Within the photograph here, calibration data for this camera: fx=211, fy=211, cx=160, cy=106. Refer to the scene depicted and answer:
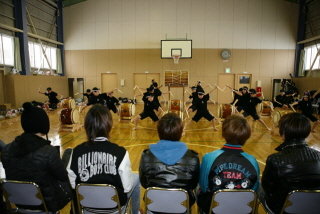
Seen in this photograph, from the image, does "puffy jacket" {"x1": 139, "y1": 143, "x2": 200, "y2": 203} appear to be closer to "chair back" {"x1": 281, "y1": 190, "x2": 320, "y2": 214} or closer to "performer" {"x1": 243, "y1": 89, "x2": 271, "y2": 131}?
"chair back" {"x1": 281, "y1": 190, "x2": 320, "y2": 214}

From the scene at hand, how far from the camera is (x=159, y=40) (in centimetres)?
1683

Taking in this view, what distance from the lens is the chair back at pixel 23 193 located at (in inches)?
71.1

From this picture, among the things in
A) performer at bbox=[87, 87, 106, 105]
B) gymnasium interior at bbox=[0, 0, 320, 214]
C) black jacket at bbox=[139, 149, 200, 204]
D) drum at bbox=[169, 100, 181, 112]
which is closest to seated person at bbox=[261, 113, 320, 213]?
black jacket at bbox=[139, 149, 200, 204]

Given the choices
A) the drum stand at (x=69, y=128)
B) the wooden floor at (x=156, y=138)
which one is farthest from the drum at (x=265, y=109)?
the drum stand at (x=69, y=128)

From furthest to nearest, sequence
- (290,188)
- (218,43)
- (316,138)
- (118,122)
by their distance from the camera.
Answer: (218,43) < (118,122) < (316,138) < (290,188)

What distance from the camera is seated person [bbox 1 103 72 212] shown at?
6.00 feet

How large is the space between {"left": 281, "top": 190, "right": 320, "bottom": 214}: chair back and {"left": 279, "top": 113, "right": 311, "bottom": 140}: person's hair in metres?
0.52

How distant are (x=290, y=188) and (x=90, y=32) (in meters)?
18.2

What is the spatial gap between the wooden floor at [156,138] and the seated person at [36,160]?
2.61m

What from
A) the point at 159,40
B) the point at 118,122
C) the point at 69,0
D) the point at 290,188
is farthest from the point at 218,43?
the point at 290,188

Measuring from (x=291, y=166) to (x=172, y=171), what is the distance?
103 cm

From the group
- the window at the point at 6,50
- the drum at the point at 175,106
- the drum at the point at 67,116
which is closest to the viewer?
the drum at the point at 67,116

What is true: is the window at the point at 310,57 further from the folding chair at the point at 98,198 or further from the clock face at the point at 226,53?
the folding chair at the point at 98,198

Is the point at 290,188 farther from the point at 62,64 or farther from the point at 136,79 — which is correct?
the point at 62,64
